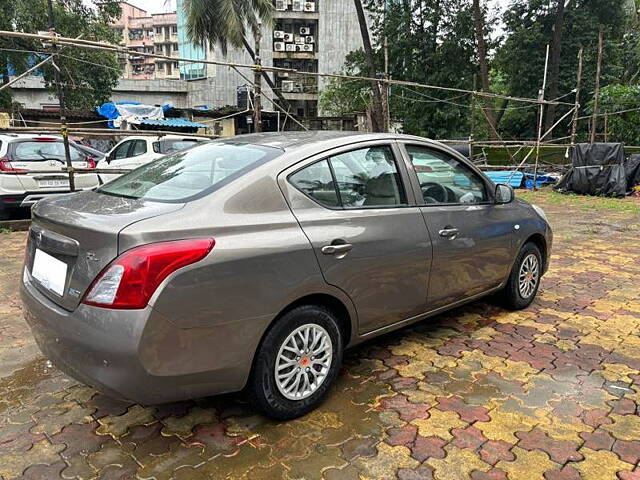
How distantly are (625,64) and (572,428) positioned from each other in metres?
29.4

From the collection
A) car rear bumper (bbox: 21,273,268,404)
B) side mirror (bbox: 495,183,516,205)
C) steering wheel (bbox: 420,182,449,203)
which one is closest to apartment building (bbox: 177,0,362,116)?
side mirror (bbox: 495,183,516,205)

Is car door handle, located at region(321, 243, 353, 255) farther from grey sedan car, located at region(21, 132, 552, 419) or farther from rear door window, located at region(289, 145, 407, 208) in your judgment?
rear door window, located at region(289, 145, 407, 208)

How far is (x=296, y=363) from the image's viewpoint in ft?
8.36

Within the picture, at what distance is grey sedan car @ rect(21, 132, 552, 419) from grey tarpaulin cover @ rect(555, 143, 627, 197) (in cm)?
1239

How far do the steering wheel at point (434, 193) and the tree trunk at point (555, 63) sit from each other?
21.5 m

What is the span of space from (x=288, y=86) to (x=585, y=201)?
26293 millimetres

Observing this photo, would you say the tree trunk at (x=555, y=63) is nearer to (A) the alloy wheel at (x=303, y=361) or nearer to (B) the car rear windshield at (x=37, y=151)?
(B) the car rear windshield at (x=37, y=151)

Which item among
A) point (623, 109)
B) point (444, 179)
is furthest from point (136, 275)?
point (623, 109)

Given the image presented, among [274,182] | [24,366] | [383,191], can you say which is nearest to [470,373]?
[383,191]

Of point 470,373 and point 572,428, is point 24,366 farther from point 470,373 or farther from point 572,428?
point 572,428

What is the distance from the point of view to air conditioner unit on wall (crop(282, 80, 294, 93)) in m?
35.2

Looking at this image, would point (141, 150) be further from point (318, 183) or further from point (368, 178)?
point (318, 183)

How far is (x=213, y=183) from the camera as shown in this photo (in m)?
2.49

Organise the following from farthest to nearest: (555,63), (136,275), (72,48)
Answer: (555,63)
(72,48)
(136,275)
